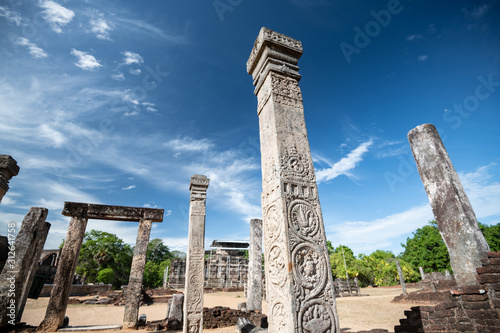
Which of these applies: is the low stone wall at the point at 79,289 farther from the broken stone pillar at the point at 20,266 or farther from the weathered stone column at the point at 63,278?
the broken stone pillar at the point at 20,266

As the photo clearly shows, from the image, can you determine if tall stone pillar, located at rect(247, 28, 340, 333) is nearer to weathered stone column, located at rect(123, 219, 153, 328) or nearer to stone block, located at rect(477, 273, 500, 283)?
stone block, located at rect(477, 273, 500, 283)

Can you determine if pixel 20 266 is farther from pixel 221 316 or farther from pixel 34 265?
pixel 221 316

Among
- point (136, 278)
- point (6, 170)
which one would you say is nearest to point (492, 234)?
point (136, 278)

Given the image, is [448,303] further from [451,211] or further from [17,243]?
[17,243]

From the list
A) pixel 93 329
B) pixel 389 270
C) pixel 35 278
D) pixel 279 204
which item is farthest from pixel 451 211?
pixel 389 270

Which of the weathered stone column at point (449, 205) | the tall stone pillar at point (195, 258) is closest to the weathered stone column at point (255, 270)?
the tall stone pillar at point (195, 258)

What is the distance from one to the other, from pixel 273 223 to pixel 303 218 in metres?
0.32

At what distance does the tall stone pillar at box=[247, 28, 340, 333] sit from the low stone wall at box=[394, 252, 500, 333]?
12.9 ft

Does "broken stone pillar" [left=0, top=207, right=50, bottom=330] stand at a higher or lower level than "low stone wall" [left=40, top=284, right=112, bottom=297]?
higher

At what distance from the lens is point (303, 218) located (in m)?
2.40

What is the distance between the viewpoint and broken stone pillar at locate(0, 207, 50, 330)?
581 cm

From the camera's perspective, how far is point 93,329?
6848 millimetres

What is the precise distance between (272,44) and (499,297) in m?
5.69

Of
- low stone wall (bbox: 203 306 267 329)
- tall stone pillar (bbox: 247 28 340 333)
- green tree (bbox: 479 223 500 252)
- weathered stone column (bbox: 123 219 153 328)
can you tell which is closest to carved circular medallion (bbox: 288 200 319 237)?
tall stone pillar (bbox: 247 28 340 333)
